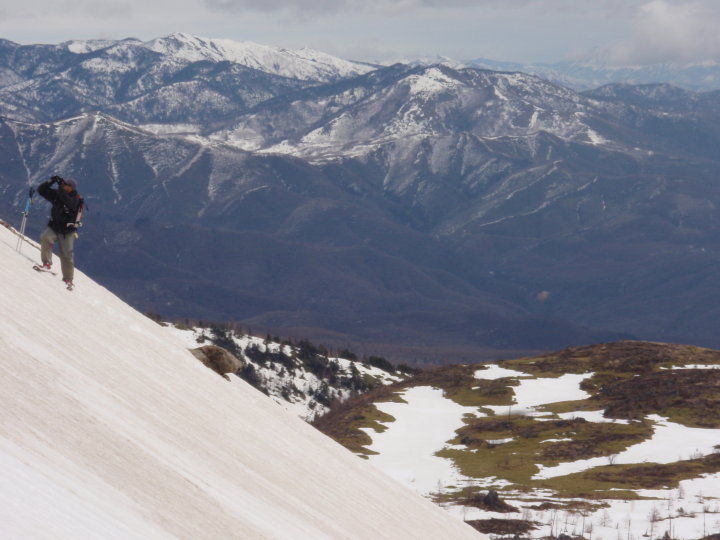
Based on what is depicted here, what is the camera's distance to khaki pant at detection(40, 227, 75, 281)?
2344 cm

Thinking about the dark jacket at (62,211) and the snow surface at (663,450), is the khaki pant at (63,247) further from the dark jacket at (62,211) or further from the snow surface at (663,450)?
the snow surface at (663,450)

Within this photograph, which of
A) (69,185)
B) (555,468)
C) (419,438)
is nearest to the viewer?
(69,185)

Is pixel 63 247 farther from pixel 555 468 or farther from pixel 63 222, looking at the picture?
pixel 555 468

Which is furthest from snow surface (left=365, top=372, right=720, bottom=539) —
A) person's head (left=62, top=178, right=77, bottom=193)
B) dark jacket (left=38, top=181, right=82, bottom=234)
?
person's head (left=62, top=178, right=77, bottom=193)

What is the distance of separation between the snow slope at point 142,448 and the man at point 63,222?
54 centimetres

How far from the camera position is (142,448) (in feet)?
51.7

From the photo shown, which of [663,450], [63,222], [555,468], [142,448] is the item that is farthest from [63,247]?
[663,450]

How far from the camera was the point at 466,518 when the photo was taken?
290ft

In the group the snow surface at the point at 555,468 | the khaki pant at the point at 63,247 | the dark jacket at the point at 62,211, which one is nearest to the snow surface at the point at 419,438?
the snow surface at the point at 555,468

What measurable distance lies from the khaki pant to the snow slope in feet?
1.61

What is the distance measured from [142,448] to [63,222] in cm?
972

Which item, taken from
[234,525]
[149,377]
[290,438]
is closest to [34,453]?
[234,525]

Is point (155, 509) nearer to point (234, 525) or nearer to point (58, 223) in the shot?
point (234, 525)

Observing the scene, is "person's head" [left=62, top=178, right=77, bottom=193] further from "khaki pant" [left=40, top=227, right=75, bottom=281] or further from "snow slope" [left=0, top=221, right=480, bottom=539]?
"snow slope" [left=0, top=221, right=480, bottom=539]
